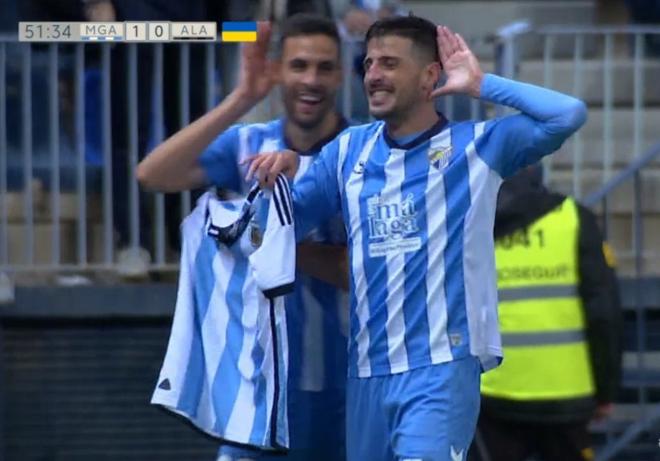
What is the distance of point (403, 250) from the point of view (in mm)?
5746

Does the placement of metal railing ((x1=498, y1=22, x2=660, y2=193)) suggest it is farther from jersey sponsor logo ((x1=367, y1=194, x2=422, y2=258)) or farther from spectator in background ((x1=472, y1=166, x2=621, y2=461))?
jersey sponsor logo ((x1=367, y1=194, x2=422, y2=258))

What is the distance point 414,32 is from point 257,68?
1.71 ft

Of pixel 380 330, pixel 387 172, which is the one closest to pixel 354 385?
pixel 380 330

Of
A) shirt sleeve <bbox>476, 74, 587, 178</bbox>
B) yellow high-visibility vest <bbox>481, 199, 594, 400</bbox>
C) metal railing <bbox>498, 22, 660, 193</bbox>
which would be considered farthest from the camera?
metal railing <bbox>498, 22, 660, 193</bbox>

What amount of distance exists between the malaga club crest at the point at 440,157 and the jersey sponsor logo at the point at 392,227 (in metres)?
0.13

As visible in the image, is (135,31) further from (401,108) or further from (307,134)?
(401,108)

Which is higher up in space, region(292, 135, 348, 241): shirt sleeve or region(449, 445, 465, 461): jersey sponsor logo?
region(292, 135, 348, 241): shirt sleeve

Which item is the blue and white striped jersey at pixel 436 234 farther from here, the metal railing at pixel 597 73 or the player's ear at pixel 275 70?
the metal railing at pixel 597 73

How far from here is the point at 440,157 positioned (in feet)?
19.0

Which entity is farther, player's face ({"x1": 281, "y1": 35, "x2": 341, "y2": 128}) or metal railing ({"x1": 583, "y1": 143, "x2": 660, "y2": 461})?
metal railing ({"x1": 583, "y1": 143, "x2": 660, "y2": 461})

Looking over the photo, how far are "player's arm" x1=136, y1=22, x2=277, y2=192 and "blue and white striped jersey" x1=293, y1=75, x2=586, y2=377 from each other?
445 mm

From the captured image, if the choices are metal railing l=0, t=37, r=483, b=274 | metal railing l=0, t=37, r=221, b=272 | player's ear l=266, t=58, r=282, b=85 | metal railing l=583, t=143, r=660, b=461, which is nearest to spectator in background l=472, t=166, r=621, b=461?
metal railing l=583, t=143, r=660, b=461

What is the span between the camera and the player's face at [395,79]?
5.82m

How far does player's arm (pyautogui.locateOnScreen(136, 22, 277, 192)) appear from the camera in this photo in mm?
5945
